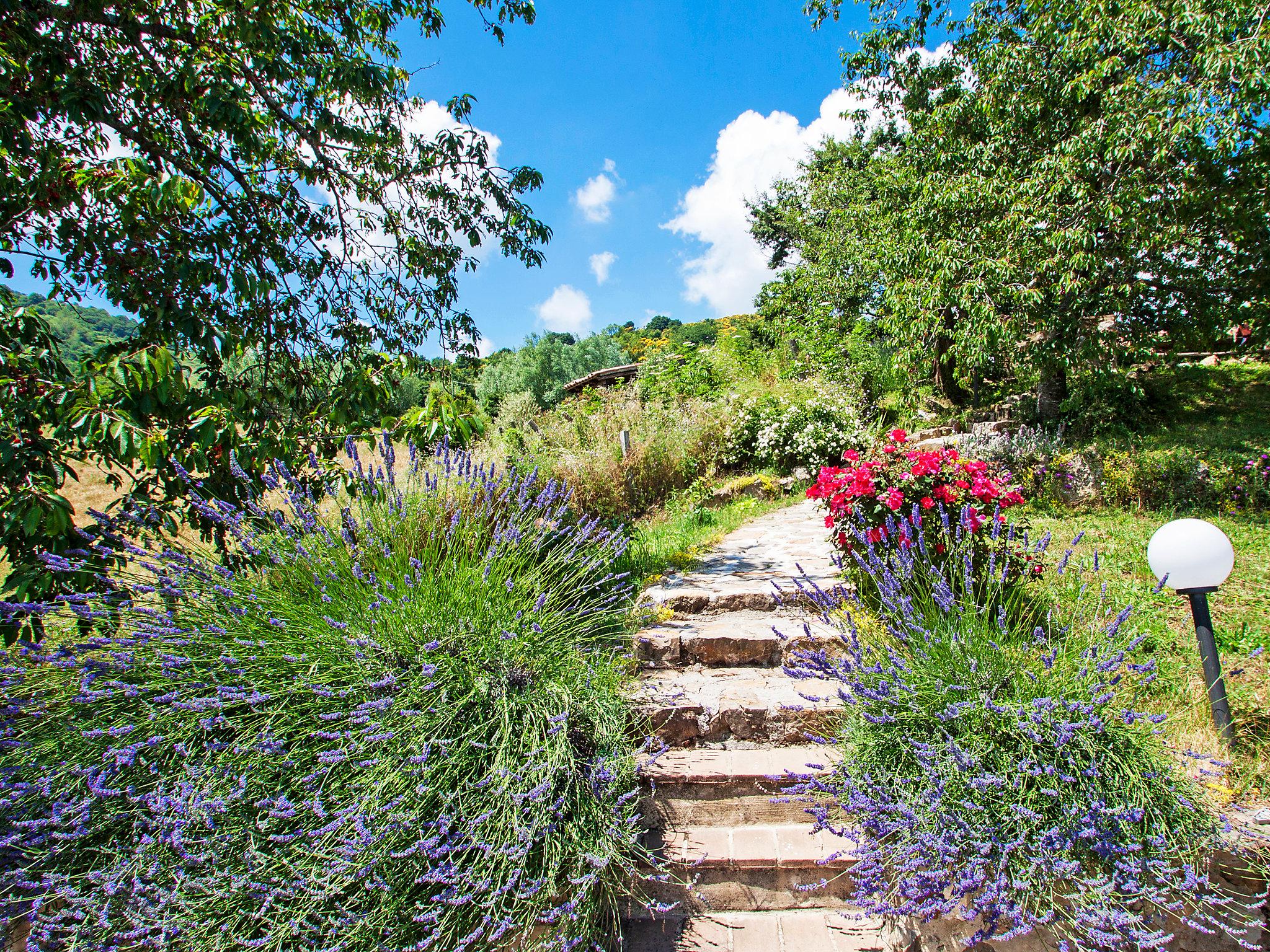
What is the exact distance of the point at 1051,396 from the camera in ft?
27.9

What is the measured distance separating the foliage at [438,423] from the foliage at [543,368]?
637 inches

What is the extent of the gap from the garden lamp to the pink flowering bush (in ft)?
2.94

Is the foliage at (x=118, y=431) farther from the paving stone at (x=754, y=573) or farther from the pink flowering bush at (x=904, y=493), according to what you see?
the pink flowering bush at (x=904, y=493)

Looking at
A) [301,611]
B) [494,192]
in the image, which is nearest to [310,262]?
[494,192]

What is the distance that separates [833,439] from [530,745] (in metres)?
7.70

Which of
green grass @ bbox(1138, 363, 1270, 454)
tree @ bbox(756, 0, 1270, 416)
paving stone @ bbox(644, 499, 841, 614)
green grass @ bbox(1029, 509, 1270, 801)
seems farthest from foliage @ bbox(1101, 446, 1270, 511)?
paving stone @ bbox(644, 499, 841, 614)

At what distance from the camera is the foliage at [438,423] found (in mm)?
3084

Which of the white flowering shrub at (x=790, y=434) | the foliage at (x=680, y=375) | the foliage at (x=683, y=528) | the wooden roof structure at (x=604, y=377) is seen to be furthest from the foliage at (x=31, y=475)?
the wooden roof structure at (x=604, y=377)

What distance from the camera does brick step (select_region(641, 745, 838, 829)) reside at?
263 cm

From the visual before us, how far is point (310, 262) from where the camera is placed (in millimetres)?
4652

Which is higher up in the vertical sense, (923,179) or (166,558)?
(923,179)

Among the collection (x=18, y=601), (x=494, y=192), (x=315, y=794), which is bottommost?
(x=315, y=794)

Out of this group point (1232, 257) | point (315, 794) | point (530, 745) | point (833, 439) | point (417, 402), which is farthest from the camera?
point (417, 402)

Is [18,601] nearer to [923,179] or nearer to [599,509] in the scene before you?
[599,509]
